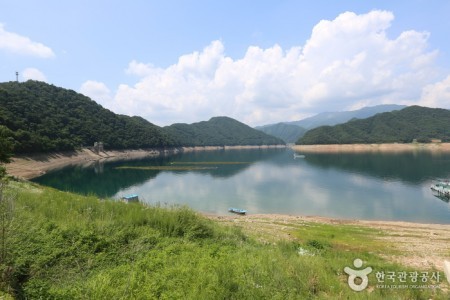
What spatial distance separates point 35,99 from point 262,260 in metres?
131

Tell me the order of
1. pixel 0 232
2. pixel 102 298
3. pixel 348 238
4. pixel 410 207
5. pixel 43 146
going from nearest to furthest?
pixel 102 298
pixel 0 232
pixel 348 238
pixel 410 207
pixel 43 146

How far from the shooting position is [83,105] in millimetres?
141375

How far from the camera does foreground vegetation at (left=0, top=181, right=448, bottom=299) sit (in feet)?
19.9

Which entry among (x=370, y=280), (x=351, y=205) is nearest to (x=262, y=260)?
(x=370, y=280)

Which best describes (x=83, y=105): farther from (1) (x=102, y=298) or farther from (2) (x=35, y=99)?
(1) (x=102, y=298)

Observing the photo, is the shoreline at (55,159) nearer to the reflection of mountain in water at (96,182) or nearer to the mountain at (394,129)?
the reflection of mountain in water at (96,182)

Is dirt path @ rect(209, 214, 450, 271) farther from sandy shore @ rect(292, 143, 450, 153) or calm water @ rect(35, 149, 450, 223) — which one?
sandy shore @ rect(292, 143, 450, 153)

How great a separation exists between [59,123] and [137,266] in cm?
11739

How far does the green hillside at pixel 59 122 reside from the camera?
77688 mm

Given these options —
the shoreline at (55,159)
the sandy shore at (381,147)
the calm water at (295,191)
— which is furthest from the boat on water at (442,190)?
the sandy shore at (381,147)

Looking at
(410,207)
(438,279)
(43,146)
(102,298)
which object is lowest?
(410,207)

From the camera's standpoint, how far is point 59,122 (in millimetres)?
107000

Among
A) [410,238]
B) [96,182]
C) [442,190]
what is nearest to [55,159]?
[96,182]

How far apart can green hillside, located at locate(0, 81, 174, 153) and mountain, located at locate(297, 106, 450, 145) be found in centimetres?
10344
